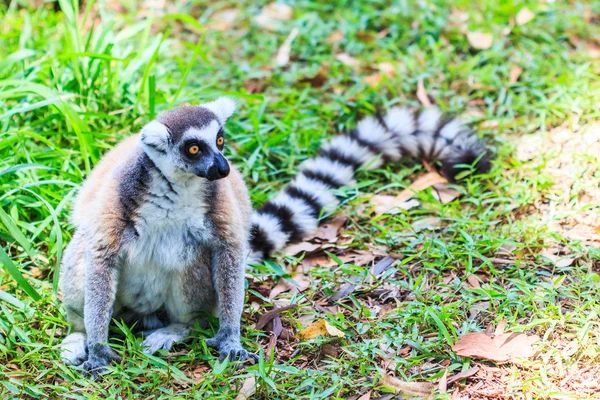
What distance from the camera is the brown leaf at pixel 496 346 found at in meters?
3.36

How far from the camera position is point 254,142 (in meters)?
5.25

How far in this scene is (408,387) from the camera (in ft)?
10.7

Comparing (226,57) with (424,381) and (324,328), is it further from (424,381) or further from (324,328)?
(424,381)

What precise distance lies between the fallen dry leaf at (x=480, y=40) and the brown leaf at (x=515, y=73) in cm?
40

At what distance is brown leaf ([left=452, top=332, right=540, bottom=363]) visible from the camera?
3363 millimetres

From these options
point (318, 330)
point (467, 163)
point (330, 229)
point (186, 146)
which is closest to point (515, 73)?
point (467, 163)

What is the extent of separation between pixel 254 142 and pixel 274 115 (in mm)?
452

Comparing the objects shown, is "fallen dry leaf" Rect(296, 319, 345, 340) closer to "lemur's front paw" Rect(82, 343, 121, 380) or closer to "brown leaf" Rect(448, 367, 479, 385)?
"brown leaf" Rect(448, 367, 479, 385)

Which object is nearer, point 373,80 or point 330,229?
point 330,229

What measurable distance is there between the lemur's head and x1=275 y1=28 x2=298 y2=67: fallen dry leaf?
9.76 feet

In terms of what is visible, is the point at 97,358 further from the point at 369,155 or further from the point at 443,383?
the point at 369,155

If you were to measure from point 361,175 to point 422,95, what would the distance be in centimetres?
114

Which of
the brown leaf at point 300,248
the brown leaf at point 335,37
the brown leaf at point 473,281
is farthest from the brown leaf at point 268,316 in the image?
the brown leaf at point 335,37

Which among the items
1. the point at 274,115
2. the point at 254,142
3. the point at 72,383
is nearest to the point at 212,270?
the point at 72,383
